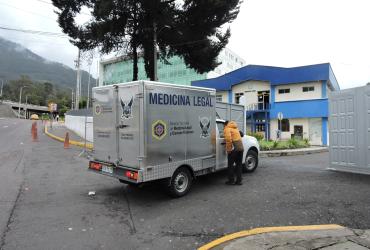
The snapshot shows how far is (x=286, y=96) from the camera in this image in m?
33.3

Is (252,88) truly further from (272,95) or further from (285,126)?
(285,126)

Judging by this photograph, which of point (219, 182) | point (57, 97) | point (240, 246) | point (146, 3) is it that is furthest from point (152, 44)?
point (57, 97)

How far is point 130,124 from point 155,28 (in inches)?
501

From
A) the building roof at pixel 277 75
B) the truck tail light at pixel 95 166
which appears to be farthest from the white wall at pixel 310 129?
the truck tail light at pixel 95 166

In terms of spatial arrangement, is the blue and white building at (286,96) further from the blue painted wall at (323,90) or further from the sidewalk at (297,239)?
the sidewalk at (297,239)

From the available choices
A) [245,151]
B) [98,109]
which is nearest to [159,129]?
[98,109]

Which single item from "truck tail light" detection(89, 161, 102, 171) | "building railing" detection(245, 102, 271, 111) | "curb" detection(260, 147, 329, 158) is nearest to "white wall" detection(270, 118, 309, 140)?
"building railing" detection(245, 102, 271, 111)

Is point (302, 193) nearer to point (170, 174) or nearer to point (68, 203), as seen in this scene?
point (170, 174)

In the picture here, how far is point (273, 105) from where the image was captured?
34.0 metres

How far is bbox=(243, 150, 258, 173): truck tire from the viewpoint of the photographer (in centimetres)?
983

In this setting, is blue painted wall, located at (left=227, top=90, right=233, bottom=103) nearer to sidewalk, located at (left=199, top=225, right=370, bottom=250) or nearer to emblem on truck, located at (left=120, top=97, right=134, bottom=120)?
emblem on truck, located at (left=120, top=97, right=134, bottom=120)

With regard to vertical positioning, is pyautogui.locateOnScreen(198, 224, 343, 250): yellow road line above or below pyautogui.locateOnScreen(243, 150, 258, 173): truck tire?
below

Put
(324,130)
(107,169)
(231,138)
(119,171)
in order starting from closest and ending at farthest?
(119,171) < (107,169) < (231,138) < (324,130)

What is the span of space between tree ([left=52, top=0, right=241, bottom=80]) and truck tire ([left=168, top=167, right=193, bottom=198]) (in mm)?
11846
